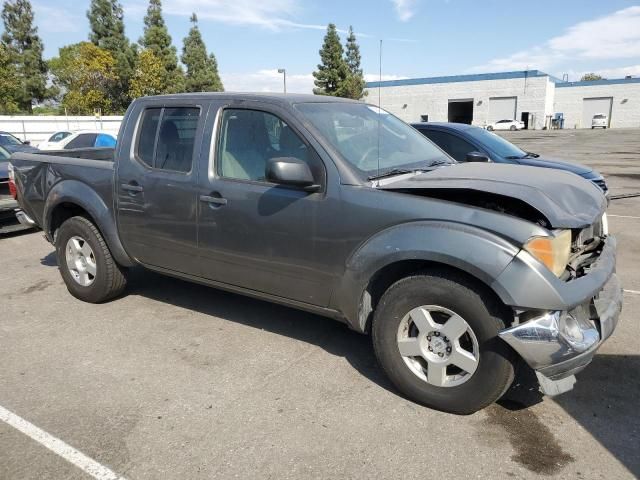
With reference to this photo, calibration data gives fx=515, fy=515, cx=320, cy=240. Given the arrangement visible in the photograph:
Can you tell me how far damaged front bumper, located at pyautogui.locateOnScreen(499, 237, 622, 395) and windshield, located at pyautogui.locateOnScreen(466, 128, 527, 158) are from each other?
4.67 meters

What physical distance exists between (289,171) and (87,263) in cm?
276

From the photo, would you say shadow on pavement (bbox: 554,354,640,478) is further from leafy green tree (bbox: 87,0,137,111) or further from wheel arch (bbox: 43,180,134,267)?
leafy green tree (bbox: 87,0,137,111)

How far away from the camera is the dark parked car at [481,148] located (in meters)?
7.22

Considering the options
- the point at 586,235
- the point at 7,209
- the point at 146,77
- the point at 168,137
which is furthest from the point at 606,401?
the point at 146,77

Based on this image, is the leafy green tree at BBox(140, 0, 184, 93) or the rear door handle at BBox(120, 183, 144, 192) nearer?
the rear door handle at BBox(120, 183, 144, 192)

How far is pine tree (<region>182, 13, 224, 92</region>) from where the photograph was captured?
56.2m

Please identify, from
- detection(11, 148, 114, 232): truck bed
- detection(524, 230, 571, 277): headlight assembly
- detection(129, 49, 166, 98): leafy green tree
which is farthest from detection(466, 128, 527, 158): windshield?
detection(129, 49, 166, 98): leafy green tree

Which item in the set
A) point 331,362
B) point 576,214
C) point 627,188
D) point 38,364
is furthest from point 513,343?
point 627,188

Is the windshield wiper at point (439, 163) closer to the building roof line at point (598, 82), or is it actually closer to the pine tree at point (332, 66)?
the pine tree at point (332, 66)

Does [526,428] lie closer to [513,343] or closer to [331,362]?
[513,343]

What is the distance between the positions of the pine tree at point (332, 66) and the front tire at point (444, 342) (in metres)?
50.8

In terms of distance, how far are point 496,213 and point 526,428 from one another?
1250mm

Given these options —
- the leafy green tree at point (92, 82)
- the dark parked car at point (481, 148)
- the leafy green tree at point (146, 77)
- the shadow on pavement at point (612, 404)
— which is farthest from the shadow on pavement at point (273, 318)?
the leafy green tree at point (92, 82)

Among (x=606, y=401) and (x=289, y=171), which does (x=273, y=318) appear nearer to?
(x=289, y=171)
